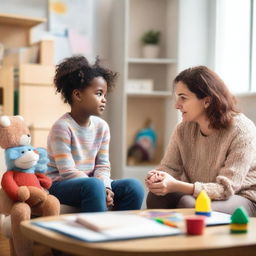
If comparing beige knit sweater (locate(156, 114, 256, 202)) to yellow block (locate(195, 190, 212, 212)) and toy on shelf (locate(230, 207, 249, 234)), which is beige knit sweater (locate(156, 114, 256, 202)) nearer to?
yellow block (locate(195, 190, 212, 212))

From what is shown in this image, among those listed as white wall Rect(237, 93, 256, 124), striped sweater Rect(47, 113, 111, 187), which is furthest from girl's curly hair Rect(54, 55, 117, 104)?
white wall Rect(237, 93, 256, 124)

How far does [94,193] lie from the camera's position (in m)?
1.87

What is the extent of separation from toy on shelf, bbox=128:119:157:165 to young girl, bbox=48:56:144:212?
147 centimetres

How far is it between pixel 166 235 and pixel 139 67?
2606mm

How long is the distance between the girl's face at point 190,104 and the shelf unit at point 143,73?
4.59 ft

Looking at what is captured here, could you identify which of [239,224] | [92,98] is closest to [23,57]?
[92,98]

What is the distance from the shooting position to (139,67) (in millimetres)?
3785

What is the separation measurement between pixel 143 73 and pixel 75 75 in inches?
66.3

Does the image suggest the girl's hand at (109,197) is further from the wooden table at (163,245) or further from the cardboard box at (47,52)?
the cardboard box at (47,52)

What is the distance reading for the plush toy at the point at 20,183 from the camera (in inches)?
68.2

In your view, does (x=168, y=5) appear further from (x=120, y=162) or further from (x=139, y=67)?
(x=120, y=162)

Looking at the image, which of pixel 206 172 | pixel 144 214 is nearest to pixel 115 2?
pixel 206 172

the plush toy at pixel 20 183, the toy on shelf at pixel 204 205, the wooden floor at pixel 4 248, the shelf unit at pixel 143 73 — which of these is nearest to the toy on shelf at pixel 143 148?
the shelf unit at pixel 143 73

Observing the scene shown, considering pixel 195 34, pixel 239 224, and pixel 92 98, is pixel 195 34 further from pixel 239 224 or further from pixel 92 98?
pixel 239 224
